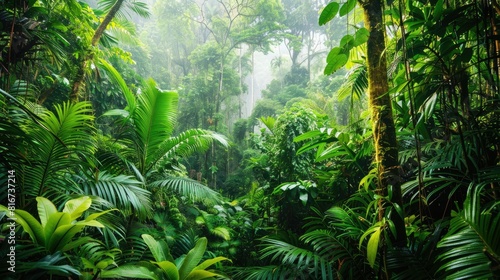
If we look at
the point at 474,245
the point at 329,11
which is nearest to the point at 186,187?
the point at 329,11

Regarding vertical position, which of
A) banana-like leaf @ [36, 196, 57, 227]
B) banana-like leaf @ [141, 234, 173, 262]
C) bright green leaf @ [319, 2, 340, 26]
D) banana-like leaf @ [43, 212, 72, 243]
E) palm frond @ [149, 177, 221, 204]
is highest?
bright green leaf @ [319, 2, 340, 26]

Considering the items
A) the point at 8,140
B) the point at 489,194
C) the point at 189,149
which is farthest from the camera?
the point at 189,149

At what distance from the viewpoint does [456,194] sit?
6.93ft

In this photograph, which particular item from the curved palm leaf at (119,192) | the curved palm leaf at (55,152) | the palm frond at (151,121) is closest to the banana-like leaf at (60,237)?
the curved palm leaf at (55,152)

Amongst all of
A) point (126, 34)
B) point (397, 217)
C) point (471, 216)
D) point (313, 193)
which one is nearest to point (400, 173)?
point (397, 217)

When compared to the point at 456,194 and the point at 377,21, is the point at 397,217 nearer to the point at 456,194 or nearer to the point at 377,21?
the point at 456,194

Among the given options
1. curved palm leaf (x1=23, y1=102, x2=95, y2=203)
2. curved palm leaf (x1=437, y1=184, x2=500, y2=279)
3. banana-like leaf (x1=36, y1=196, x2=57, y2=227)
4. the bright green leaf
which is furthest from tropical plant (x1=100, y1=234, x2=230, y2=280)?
the bright green leaf

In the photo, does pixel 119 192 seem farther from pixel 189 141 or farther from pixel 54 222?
pixel 189 141

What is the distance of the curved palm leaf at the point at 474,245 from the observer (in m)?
1.06

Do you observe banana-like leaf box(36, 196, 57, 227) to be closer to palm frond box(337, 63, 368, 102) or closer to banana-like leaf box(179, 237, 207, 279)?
banana-like leaf box(179, 237, 207, 279)

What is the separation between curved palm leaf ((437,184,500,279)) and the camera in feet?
3.47

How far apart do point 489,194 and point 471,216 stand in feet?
1.81

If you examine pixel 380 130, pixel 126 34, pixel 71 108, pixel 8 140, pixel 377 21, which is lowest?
pixel 8 140

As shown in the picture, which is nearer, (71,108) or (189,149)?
(71,108)
